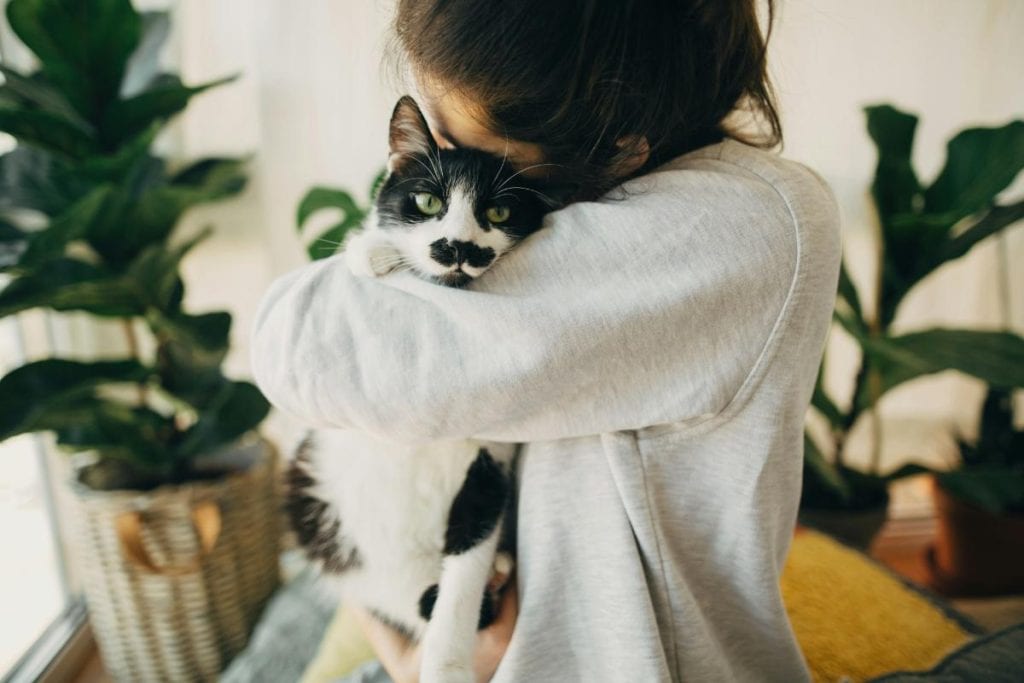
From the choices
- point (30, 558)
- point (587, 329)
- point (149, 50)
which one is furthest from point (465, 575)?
point (30, 558)

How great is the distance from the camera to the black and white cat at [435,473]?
815 mm

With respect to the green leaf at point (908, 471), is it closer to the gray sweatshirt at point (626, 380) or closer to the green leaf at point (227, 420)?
the gray sweatshirt at point (626, 380)

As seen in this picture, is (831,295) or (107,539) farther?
(107,539)

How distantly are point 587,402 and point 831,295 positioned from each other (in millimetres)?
270

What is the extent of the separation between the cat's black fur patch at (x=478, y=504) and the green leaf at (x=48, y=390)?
871 mm

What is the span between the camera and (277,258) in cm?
185

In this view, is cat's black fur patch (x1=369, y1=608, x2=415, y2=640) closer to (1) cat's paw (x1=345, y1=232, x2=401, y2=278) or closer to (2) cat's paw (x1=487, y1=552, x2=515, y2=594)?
(2) cat's paw (x1=487, y1=552, x2=515, y2=594)

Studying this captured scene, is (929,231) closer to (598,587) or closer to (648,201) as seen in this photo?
(648,201)

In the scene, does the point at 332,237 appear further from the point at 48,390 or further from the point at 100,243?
the point at 48,390

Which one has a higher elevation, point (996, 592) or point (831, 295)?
point (831, 295)

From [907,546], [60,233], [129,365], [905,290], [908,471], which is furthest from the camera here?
[907,546]

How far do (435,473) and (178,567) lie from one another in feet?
2.95

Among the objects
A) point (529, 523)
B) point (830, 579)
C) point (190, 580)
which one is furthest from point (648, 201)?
point (190, 580)

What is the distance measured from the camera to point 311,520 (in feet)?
3.34
